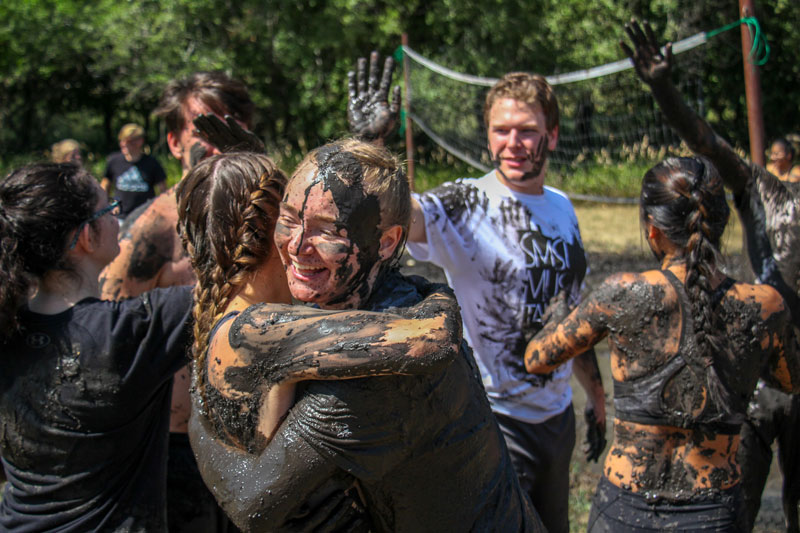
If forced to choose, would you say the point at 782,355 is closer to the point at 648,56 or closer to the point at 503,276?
the point at 503,276

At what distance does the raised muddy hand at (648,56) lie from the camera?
3.04 metres

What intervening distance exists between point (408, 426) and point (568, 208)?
6.67ft

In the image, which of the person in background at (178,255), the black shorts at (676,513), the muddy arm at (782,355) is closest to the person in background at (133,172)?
the person in background at (178,255)

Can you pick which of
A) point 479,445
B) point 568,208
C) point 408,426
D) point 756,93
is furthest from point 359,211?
point 756,93

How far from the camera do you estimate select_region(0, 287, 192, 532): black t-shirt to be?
1.94 metres

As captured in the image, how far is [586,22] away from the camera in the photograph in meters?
16.2

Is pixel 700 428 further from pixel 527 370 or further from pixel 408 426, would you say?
pixel 408 426

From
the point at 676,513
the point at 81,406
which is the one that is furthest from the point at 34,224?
the point at 676,513

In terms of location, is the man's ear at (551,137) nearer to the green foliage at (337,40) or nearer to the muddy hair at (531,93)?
the muddy hair at (531,93)

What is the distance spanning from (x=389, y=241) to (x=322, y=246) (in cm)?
15

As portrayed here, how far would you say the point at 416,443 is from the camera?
4.44 feet

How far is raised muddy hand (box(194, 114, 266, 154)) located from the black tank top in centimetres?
155

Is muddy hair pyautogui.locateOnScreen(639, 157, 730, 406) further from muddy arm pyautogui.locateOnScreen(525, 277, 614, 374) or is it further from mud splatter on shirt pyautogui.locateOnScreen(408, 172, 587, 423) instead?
mud splatter on shirt pyautogui.locateOnScreen(408, 172, 587, 423)

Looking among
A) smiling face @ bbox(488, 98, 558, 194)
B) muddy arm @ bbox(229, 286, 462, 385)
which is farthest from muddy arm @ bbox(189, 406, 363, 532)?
smiling face @ bbox(488, 98, 558, 194)
